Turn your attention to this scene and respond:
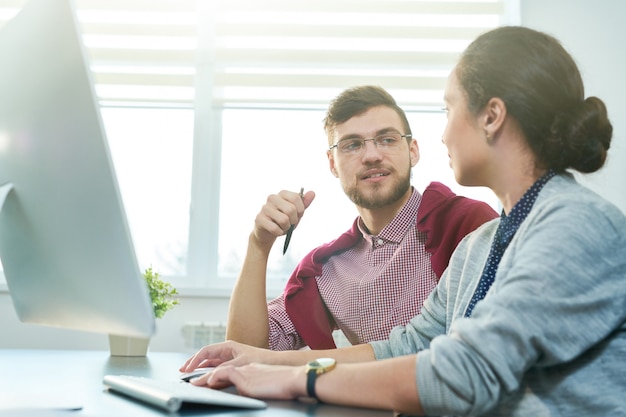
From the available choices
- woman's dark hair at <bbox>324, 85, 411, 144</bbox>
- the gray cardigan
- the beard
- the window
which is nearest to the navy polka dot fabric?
the gray cardigan

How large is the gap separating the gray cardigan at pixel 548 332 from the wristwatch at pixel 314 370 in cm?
14

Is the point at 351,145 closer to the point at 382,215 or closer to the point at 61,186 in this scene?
the point at 382,215

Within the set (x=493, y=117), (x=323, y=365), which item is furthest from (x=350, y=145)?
(x=323, y=365)

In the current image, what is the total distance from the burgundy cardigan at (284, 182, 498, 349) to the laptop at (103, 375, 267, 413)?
2.99 feet

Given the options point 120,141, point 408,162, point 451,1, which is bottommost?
point 408,162

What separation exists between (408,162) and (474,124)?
77 centimetres

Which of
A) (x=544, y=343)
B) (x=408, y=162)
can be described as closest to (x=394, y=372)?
(x=544, y=343)

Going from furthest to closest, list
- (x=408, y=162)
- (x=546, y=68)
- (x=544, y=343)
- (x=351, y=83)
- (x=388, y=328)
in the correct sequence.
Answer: (x=351, y=83)
(x=408, y=162)
(x=388, y=328)
(x=546, y=68)
(x=544, y=343)

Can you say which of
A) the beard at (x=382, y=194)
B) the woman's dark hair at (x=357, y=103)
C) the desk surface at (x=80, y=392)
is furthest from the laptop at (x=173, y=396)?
the woman's dark hair at (x=357, y=103)

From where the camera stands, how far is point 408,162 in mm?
1904

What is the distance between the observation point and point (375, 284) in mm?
1735

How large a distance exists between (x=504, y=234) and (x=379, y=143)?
33.3 inches

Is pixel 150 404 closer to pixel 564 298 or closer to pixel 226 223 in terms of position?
pixel 564 298

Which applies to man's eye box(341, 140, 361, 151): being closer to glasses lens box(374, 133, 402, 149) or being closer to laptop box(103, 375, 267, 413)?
glasses lens box(374, 133, 402, 149)
